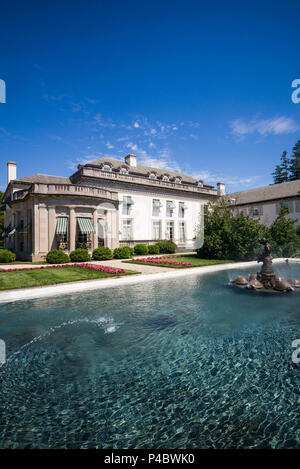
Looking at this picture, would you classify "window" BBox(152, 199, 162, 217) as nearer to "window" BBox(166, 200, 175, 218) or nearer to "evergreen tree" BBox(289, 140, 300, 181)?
"window" BBox(166, 200, 175, 218)

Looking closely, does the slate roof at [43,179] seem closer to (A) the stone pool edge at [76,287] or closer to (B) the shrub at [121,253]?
(B) the shrub at [121,253]

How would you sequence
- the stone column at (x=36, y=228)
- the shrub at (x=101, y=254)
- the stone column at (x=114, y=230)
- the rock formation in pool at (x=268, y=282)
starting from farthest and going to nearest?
the stone column at (x=114, y=230), the shrub at (x=101, y=254), the stone column at (x=36, y=228), the rock formation in pool at (x=268, y=282)

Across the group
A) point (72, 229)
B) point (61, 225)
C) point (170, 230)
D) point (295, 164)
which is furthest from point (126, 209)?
point (295, 164)

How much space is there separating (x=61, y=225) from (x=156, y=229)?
17.1m

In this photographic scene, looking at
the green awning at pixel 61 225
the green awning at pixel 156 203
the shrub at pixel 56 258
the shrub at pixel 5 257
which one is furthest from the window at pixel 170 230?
the shrub at pixel 5 257

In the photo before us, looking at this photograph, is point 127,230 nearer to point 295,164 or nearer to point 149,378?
point 149,378

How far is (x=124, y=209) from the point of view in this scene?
34.8m

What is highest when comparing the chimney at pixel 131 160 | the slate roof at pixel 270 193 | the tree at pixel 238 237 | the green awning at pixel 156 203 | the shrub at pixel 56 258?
the chimney at pixel 131 160

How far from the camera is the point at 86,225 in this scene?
25.6 m

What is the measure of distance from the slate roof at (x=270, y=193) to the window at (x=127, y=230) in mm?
16953

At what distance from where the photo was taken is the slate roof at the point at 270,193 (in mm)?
40812

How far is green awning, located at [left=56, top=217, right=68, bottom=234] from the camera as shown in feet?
80.0
